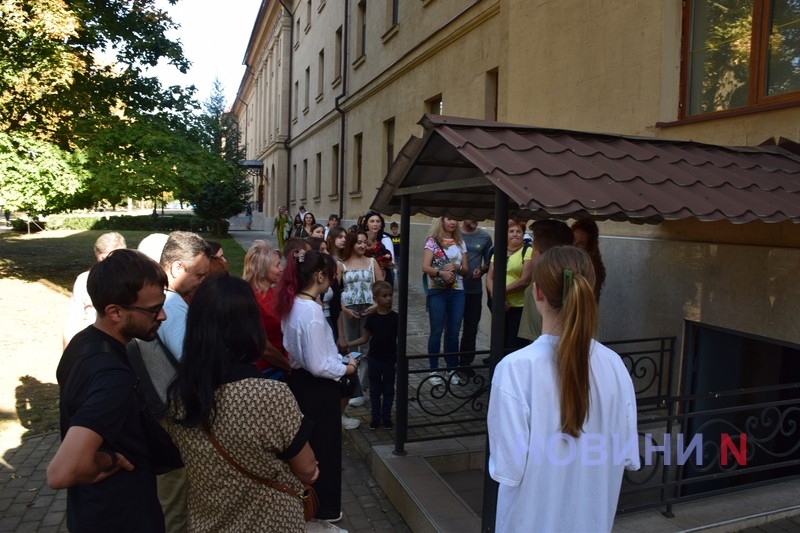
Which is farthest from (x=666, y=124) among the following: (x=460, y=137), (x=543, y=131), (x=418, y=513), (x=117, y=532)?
(x=117, y=532)

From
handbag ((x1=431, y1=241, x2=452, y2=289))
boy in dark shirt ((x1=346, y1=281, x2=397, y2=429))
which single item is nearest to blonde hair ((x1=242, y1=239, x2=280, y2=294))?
boy in dark shirt ((x1=346, y1=281, x2=397, y2=429))

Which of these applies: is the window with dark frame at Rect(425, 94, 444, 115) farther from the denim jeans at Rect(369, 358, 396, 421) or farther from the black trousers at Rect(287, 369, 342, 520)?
the black trousers at Rect(287, 369, 342, 520)

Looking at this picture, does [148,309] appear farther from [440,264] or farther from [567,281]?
[440,264]

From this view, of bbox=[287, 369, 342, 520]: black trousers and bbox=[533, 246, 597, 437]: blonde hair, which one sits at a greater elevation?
bbox=[533, 246, 597, 437]: blonde hair

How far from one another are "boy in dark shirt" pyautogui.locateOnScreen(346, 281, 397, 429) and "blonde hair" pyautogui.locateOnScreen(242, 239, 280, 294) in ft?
4.55

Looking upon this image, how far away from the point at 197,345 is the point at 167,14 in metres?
15.3

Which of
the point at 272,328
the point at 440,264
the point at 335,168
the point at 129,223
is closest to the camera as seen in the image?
the point at 272,328

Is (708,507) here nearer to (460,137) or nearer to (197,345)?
(460,137)

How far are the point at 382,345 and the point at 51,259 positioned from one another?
1803cm

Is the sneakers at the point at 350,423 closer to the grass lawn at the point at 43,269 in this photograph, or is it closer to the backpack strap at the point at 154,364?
the grass lawn at the point at 43,269

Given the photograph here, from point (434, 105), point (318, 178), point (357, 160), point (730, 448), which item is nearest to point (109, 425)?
point (730, 448)

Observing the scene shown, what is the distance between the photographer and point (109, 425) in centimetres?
193

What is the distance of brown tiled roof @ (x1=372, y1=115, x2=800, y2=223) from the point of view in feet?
9.71

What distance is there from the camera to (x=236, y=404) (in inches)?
81.7
